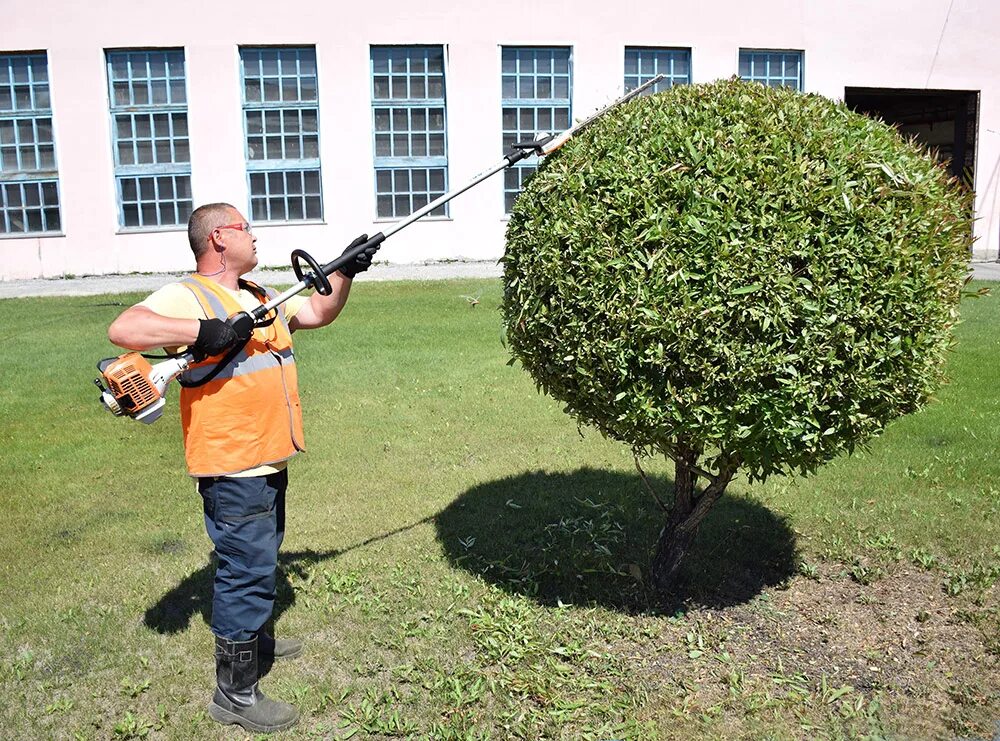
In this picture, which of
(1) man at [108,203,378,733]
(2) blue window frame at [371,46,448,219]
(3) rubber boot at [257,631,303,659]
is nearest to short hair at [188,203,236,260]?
(1) man at [108,203,378,733]

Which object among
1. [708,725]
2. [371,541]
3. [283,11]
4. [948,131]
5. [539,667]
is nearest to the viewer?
[708,725]

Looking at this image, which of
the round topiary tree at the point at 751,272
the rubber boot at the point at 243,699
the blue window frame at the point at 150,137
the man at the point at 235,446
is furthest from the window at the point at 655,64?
the rubber boot at the point at 243,699

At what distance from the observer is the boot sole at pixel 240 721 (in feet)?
13.3

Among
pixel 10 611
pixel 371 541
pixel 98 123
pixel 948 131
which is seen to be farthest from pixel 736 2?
pixel 10 611

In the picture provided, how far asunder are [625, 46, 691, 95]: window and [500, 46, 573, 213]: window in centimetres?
158

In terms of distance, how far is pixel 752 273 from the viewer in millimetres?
3871

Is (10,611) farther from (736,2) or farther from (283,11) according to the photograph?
(736,2)

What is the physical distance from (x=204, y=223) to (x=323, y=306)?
73 cm

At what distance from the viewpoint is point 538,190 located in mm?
4434

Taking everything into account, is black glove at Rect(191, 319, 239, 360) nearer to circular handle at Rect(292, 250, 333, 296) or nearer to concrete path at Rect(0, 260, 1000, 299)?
circular handle at Rect(292, 250, 333, 296)

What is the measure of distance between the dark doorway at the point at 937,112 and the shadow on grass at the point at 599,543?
1950 centimetres

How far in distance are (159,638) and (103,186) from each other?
2022 centimetres

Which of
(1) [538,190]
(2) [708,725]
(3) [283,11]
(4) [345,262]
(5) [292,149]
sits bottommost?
(2) [708,725]

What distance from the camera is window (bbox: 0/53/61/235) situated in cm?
2212
